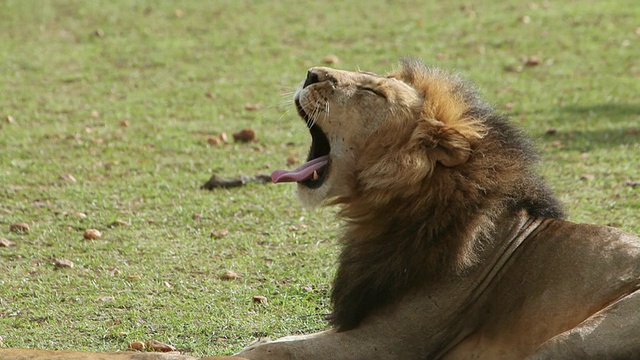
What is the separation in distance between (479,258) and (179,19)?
29.4ft

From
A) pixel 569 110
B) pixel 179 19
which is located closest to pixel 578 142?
pixel 569 110

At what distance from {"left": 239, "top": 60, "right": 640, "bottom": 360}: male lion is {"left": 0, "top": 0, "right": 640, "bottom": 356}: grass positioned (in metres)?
0.78

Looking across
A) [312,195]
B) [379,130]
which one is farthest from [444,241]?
[312,195]

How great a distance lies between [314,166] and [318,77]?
38 cm

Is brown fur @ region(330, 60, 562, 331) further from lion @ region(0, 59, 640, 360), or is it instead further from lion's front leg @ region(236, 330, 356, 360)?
lion's front leg @ region(236, 330, 356, 360)

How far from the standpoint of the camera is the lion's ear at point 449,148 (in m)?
4.42

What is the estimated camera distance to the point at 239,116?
31.4 ft

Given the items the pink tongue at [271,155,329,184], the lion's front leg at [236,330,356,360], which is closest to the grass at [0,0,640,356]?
the lion's front leg at [236,330,356,360]

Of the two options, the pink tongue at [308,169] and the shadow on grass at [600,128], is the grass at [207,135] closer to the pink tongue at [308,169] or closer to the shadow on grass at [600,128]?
the shadow on grass at [600,128]

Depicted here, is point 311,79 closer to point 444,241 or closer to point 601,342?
point 444,241

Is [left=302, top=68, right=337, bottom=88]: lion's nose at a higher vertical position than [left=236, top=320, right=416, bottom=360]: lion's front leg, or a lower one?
higher

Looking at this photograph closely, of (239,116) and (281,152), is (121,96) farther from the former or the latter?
(281,152)

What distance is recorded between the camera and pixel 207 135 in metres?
8.94

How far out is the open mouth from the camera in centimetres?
477
